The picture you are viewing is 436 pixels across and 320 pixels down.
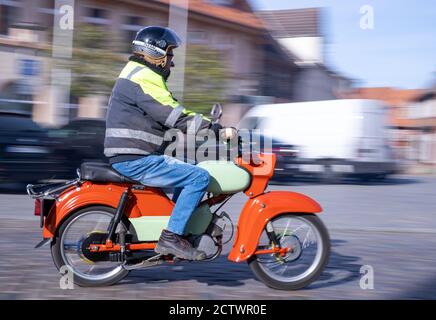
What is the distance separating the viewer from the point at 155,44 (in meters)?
5.14

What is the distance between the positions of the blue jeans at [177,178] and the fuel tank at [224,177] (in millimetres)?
107

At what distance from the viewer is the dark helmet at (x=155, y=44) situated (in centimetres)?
514

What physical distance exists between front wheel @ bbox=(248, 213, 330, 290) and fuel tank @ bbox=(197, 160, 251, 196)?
0.41 m

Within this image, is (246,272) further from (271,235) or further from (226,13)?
(226,13)

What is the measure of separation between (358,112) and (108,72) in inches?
272

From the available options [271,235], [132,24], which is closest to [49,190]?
[271,235]

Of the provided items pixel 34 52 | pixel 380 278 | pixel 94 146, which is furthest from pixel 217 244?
pixel 34 52

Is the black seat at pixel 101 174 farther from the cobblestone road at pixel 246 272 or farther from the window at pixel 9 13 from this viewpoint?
the window at pixel 9 13

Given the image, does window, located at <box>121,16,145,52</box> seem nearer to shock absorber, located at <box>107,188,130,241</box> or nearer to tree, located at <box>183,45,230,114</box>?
tree, located at <box>183,45,230,114</box>

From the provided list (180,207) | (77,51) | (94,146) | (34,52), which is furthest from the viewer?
(34,52)

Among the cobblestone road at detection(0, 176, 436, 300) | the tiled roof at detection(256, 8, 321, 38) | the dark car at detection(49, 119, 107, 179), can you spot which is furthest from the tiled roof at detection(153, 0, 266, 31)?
the cobblestone road at detection(0, 176, 436, 300)

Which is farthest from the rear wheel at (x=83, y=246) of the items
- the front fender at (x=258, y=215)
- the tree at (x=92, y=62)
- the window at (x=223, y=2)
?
the window at (x=223, y=2)
